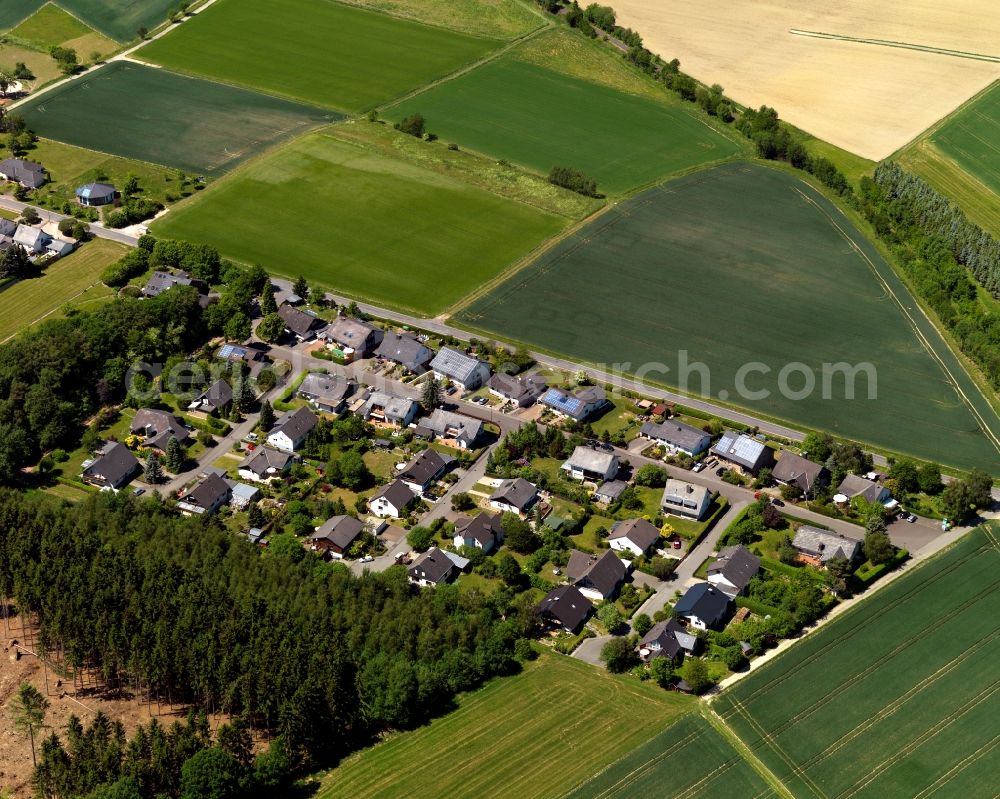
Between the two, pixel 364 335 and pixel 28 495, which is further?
pixel 364 335

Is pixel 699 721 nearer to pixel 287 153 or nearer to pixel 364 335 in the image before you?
pixel 364 335

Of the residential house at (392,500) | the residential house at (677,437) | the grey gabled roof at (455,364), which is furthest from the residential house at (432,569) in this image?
the grey gabled roof at (455,364)

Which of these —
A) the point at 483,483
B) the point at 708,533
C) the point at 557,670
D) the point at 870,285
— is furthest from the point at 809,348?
the point at 557,670

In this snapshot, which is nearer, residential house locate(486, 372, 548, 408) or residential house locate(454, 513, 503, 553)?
residential house locate(454, 513, 503, 553)

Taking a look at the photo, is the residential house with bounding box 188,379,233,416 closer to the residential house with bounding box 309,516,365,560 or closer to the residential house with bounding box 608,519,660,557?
the residential house with bounding box 309,516,365,560

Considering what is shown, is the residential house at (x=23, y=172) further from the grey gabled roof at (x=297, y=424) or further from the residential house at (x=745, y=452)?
the residential house at (x=745, y=452)

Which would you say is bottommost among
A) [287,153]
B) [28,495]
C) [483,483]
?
[28,495]

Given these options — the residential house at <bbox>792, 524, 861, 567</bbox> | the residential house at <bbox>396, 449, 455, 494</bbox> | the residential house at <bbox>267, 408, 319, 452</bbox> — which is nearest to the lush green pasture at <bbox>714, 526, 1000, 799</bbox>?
the residential house at <bbox>792, 524, 861, 567</bbox>
